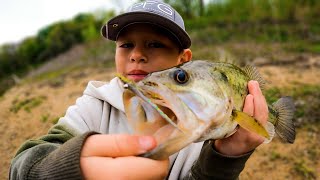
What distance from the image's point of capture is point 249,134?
1871 mm

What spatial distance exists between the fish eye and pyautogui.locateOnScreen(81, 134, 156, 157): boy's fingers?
31cm

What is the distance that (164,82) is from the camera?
1.39 meters

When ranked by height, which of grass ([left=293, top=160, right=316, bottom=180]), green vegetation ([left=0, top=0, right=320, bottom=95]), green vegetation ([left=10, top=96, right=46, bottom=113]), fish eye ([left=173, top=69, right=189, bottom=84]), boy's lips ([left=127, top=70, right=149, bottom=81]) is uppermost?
fish eye ([left=173, top=69, right=189, bottom=84])

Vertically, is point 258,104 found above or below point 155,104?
below

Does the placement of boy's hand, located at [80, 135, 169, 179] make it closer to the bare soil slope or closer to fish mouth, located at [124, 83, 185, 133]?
fish mouth, located at [124, 83, 185, 133]

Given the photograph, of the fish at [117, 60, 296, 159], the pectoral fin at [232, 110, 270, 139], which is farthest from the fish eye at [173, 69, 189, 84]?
the pectoral fin at [232, 110, 270, 139]

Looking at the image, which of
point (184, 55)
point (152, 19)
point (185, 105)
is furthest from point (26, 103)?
point (185, 105)

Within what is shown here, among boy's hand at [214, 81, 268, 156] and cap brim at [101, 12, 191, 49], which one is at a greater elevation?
cap brim at [101, 12, 191, 49]

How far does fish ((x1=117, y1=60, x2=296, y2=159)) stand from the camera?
49.3 inches

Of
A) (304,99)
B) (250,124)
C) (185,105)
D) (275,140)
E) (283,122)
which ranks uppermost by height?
(185,105)

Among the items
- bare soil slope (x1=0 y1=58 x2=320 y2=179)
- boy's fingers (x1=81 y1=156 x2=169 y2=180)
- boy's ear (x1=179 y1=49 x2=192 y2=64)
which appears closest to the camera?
boy's fingers (x1=81 y1=156 x2=169 y2=180)

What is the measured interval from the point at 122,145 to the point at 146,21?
1203mm

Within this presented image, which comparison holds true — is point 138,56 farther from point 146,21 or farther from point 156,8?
point 156,8

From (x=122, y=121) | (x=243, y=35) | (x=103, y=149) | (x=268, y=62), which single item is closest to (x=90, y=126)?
(x=122, y=121)
